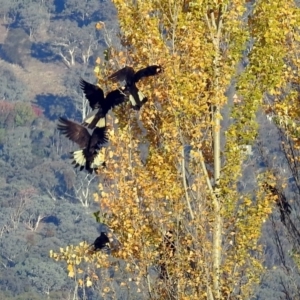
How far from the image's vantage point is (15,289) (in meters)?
57.7

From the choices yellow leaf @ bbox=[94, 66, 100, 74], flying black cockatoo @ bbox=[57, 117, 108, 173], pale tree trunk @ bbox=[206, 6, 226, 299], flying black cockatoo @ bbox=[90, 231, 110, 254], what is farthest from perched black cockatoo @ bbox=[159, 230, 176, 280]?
yellow leaf @ bbox=[94, 66, 100, 74]

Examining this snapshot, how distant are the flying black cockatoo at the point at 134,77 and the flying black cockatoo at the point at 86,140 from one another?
44 centimetres

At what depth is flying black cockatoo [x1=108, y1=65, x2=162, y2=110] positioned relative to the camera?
10.5 m

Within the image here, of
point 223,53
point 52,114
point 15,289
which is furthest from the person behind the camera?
point 52,114

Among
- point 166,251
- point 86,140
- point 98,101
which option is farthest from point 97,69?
point 166,251

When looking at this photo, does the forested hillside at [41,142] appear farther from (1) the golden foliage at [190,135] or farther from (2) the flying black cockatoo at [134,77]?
(2) the flying black cockatoo at [134,77]

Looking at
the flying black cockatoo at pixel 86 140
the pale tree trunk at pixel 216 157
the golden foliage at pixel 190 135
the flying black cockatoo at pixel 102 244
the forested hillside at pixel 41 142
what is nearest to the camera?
the flying black cockatoo at pixel 86 140

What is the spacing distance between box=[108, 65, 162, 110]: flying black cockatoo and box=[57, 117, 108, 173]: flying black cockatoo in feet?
1.44

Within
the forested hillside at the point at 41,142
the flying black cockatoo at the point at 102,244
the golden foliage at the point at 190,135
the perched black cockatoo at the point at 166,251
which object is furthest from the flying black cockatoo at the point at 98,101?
the forested hillside at the point at 41,142

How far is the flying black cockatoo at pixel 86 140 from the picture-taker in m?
10.4

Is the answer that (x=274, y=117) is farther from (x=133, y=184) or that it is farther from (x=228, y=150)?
(x=133, y=184)

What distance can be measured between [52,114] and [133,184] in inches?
3566

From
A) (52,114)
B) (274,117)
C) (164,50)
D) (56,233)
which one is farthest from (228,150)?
(52,114)

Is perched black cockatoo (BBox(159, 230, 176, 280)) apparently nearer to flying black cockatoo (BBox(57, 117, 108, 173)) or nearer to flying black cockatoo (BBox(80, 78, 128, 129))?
flying black cockatoo (BBox(57, 117, 108, 173))
